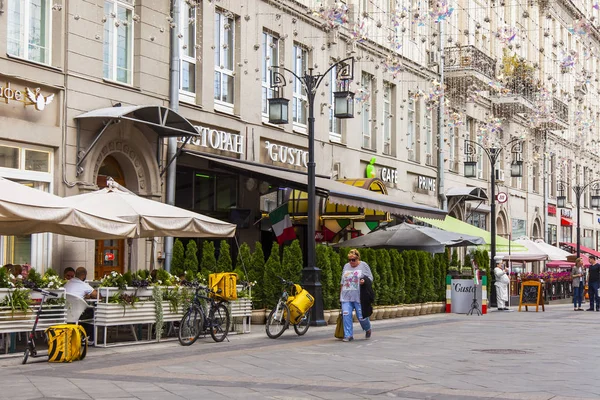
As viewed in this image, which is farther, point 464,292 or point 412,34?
point 412,34

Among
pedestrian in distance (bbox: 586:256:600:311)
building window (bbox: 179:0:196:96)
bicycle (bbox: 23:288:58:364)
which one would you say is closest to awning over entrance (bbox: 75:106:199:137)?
building window (bbox: 179:0:196:96)

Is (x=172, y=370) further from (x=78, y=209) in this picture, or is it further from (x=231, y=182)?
(x=231, y=182)

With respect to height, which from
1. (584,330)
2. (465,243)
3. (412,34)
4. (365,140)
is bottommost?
(584,330)

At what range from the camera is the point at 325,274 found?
22422mm

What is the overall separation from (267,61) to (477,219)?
63.6 feet

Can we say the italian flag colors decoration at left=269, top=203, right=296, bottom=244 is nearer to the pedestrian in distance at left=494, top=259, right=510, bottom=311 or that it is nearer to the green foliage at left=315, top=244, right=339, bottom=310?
the green foliage at left=315, top=244, right=339, bottom=310

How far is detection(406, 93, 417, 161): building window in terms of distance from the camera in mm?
37578

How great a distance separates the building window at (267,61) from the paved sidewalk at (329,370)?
9.87 m

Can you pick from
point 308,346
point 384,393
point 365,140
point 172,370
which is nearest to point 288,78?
point 365,140

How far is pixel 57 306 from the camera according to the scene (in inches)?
589

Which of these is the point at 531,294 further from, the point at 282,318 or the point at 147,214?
the point at 147,214

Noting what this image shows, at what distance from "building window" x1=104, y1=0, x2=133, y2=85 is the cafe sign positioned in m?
2.37

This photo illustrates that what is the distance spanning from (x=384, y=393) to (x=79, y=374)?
393 cm

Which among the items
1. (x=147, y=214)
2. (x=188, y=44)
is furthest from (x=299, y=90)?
(x=147, y=214)
